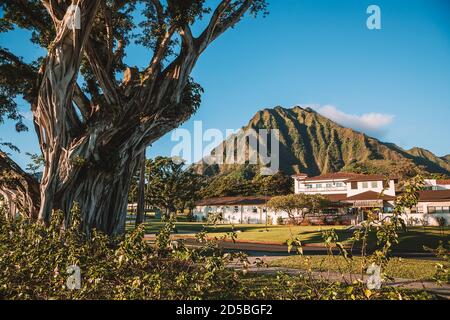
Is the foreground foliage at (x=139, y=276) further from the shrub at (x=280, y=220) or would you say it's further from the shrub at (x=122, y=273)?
the shrub at (x=280, y=220)

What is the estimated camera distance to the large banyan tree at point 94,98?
35.1ft

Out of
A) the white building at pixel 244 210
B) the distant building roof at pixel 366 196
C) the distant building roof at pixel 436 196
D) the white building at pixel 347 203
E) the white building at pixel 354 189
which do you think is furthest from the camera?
the white building at pixel 244 210

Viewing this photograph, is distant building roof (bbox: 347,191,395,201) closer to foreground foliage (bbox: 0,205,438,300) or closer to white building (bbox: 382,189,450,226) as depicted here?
white building (bbox: 382,189,450,226)

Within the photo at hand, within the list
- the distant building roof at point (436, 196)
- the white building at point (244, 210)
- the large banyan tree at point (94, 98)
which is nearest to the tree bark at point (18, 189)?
the large banyan tree at point (94, 98)

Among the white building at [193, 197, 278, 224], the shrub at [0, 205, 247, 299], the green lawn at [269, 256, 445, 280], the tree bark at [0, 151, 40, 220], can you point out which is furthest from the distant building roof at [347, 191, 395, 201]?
the shrub at [0, 205, 247, 299]

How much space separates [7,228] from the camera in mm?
6809

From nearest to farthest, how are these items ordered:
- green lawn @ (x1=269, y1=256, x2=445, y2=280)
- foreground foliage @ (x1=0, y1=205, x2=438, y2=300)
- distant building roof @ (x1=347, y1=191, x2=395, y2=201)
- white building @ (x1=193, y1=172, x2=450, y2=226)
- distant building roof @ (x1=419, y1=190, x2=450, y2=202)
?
foreground foliage @ (x1=0, y1=205, x2=438, y2=300)
green lawn @ (x1=269, y1=256, x2=445, y2=280)
white building @ (x1=193, y1=172, x2=450, y2=226)
distant building roof @ (x1=419, y1=190, x2=450, y2=202)
distant building roof @ (x1=347, y1=191, x2=395, y2=201)

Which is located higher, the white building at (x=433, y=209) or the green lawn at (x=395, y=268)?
the white building at (x=433, y=209)

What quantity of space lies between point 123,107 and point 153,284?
9.59 metres

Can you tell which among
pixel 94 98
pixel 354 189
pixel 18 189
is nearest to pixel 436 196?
pixel 354 189

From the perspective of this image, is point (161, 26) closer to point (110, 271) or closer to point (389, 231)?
point (110, 271)

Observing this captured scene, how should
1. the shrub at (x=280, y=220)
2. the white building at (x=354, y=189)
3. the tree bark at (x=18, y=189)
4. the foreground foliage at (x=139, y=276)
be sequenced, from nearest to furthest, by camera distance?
the foreground foliage at (x=139, y=276) → the tree bark at (x=18, y=189) → the white building at (x=354, y=189) → the shrub at (x=280, y=220)

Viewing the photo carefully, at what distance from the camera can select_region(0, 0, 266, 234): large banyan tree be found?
10703 mm
